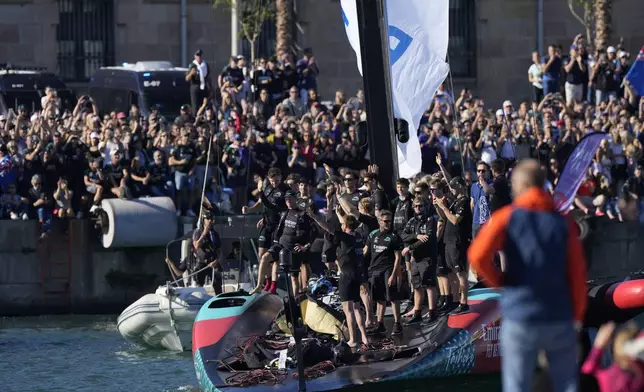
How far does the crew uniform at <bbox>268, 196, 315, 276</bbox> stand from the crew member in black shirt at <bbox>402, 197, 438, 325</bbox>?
5.22 feet

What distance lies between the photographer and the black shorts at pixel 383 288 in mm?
18000

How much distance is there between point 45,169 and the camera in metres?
24.5

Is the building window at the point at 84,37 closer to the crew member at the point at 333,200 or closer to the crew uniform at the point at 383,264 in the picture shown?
the crew member at the point at 333,200

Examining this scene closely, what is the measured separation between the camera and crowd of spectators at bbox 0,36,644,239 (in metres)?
24.8

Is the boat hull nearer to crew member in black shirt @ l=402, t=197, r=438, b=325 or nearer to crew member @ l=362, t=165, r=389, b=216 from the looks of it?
crew member @ l=362, t=165, r=389, b=216

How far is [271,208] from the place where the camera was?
795 inches

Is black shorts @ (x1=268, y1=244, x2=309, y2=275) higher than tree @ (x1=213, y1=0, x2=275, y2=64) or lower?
lower

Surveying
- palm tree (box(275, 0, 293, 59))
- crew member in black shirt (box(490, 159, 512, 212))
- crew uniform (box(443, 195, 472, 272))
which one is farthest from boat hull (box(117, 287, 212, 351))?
palm tree (box(275, 0, 293, 59))

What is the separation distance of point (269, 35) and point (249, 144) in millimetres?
11700

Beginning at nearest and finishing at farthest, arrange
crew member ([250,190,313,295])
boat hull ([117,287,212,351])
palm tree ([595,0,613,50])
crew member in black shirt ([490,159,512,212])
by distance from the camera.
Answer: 1. crew member in black shirt ([490,159,512,212])
2. crew member ([250,190,313,295])
3. boat hull ([117,287,212,351])
4. palm tree ([595,0,613,50])

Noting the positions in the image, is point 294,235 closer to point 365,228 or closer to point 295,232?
point 295,232

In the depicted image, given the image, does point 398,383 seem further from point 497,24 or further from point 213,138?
A: point 497,24

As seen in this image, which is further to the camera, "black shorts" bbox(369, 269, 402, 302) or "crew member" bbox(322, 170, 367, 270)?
"crew member" bbox(322, 170, 367, 270)

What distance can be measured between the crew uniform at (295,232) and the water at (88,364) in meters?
1.96
